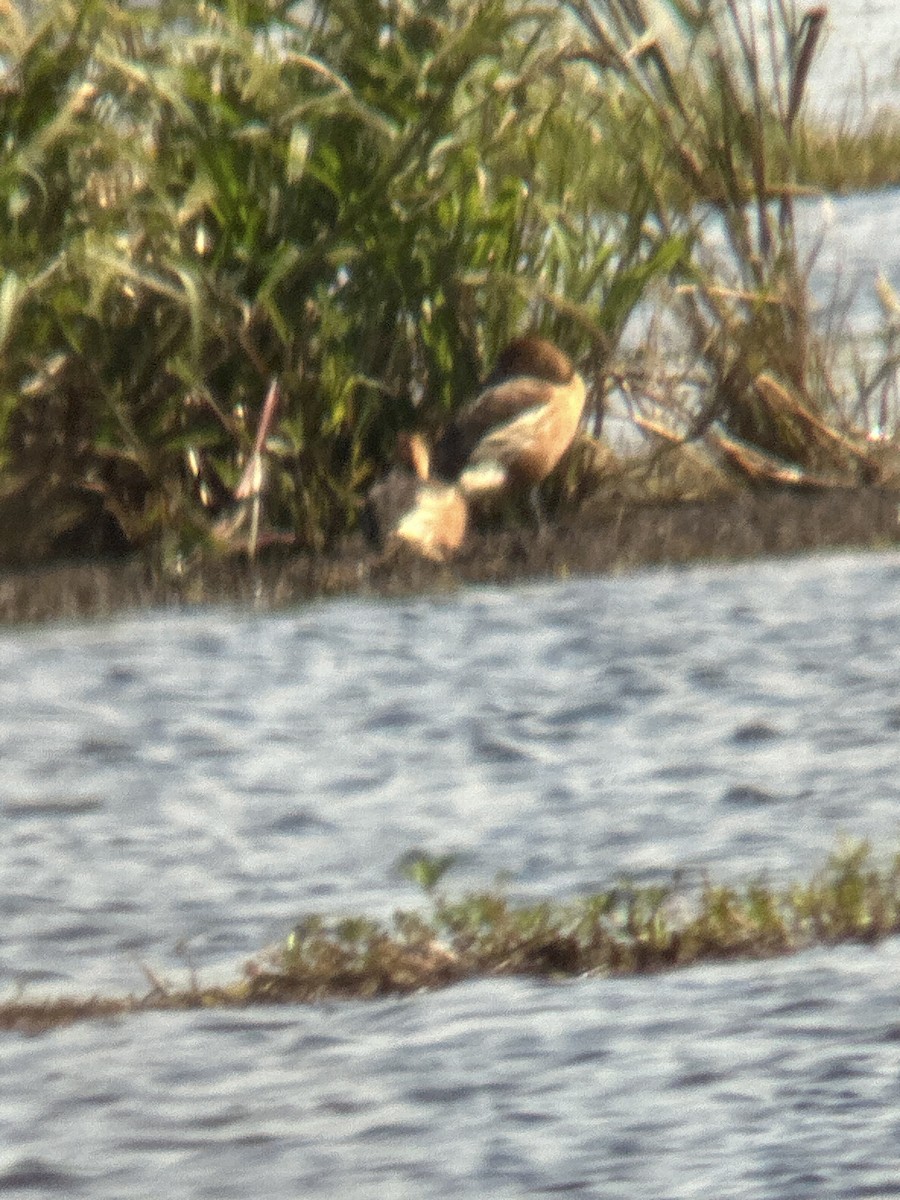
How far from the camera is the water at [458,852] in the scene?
177cm

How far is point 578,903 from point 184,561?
5.60 ft

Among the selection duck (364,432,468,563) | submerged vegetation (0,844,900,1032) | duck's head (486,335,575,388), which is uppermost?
duck's head (486,335,575,388)

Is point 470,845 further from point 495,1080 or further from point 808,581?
point 808,581

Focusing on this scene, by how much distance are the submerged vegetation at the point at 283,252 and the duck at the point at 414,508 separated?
0.20 ft

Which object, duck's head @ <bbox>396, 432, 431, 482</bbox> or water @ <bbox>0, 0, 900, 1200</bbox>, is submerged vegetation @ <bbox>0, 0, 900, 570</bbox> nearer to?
duck's head @ <bbox>396, 432, 431, 482</bbox>

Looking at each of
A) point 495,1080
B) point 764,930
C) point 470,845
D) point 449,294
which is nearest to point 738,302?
point 449,294

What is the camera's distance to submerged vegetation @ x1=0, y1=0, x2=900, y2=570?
12.6 ft

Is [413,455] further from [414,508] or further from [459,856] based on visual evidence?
[459,856]

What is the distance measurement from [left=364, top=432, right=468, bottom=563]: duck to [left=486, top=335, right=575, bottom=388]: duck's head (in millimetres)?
A: 181

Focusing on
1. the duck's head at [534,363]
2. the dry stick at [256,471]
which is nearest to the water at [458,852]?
the dry stick at [256,471]

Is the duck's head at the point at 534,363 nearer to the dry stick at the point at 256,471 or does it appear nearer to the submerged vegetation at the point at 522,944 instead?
the dry stick at the point at 256,471

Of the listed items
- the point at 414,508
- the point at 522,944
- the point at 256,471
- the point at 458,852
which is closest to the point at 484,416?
the point at 414,508

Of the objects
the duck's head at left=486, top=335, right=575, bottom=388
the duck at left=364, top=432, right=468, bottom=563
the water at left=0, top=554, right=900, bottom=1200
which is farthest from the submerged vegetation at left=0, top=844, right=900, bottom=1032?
the duck's head at left=486, top=335, right=575, bottom=388

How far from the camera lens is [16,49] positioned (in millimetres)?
3812
